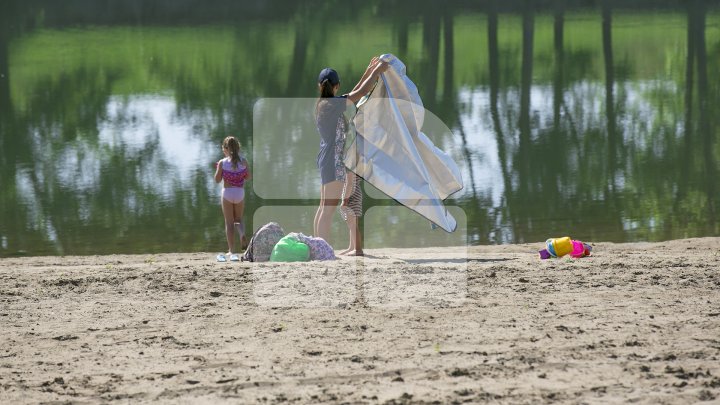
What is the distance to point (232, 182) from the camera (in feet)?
34.5

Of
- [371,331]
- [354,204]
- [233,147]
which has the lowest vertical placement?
[371,331]

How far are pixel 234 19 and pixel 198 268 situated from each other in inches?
1255

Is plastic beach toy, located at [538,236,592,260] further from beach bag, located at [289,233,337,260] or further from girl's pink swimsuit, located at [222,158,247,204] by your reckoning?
girl's pink swimsuit, located at [222,158,247,204]

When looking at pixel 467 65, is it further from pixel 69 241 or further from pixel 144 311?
pixel 144 311

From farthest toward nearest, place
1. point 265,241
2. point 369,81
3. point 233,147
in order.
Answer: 1. point 233,147
2. point 369,81
3. point 265,241

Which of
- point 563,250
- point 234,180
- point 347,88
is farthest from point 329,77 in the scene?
point 347,88

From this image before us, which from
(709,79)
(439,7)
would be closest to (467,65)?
(709,79)

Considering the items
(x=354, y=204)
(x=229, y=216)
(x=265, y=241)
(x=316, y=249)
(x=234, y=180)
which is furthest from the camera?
(x=229, y=216)

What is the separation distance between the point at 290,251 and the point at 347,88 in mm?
16831

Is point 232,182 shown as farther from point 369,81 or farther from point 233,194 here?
point 369,81

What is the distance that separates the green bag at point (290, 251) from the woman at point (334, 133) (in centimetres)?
70

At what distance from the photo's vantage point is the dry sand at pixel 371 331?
593 centimetres

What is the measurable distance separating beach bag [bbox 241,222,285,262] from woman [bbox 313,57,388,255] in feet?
2.06

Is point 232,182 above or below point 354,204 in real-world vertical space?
above
